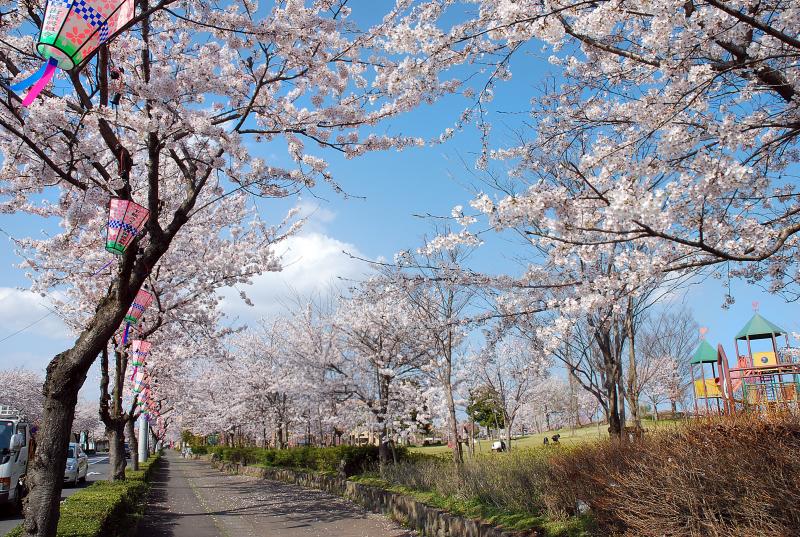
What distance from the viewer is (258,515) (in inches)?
443

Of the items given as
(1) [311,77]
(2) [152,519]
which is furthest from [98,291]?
(1) [311,77]

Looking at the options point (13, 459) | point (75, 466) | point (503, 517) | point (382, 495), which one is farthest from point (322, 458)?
point (503, 517)

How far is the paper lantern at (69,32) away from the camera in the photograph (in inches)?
148

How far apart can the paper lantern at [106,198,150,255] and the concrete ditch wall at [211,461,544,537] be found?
513 centimetres

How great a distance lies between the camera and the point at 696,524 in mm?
3746

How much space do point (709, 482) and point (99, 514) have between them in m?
6.45

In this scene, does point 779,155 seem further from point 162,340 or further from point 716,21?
Answer: point 162,340

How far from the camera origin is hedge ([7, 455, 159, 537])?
17.9ft

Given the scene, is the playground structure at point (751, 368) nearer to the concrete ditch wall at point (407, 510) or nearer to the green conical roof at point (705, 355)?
the green conical roof at point (705, 355)

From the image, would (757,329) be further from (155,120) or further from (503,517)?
(155,120)

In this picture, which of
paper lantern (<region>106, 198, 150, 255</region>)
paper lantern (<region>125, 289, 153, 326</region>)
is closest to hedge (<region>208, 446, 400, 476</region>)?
paper lantern (<region>125, 289, 153, 326</region>)

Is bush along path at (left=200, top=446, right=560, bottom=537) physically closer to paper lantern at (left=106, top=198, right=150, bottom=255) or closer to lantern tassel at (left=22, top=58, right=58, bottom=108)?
paper lantern at (left=106, top=198, right=150, bottom=255)

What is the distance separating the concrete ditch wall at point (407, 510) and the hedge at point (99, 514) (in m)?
4.25

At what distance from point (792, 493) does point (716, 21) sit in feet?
10.4
